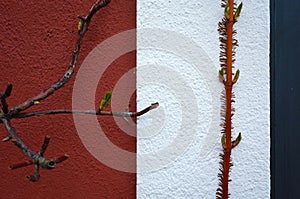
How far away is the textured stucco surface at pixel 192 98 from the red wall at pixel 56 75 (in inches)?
3.5

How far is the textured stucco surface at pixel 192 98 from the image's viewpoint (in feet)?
3.98

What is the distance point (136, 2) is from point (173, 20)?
0.16m

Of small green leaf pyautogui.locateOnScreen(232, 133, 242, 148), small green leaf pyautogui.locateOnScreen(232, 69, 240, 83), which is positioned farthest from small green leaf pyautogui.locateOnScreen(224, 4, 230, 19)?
small green leaf pyautogui.locateOnScreen(232, 133, 242, 148)

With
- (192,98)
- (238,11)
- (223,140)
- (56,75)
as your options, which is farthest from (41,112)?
(238,11)

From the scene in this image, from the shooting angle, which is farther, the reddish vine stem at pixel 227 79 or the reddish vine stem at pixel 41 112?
the reddish vine stem at pixel 227 79

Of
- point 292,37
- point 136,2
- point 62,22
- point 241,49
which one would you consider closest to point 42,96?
point 62,22

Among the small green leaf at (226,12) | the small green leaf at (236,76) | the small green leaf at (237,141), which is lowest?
the small green leaf at (237,141)

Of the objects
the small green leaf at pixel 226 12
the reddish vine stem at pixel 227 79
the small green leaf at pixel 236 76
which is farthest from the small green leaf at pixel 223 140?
the small green leaf at pixel 226 12

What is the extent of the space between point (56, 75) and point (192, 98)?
54 centimetres

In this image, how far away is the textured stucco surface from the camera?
1.21 meters

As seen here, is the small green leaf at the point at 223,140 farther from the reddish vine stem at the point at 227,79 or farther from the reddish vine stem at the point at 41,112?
the reddish vine stem at the point at 41,112

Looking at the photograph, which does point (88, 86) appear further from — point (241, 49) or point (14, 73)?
point (241, 49)

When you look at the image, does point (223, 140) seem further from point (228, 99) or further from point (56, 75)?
point (56, 75)

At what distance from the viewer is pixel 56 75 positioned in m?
1.25
